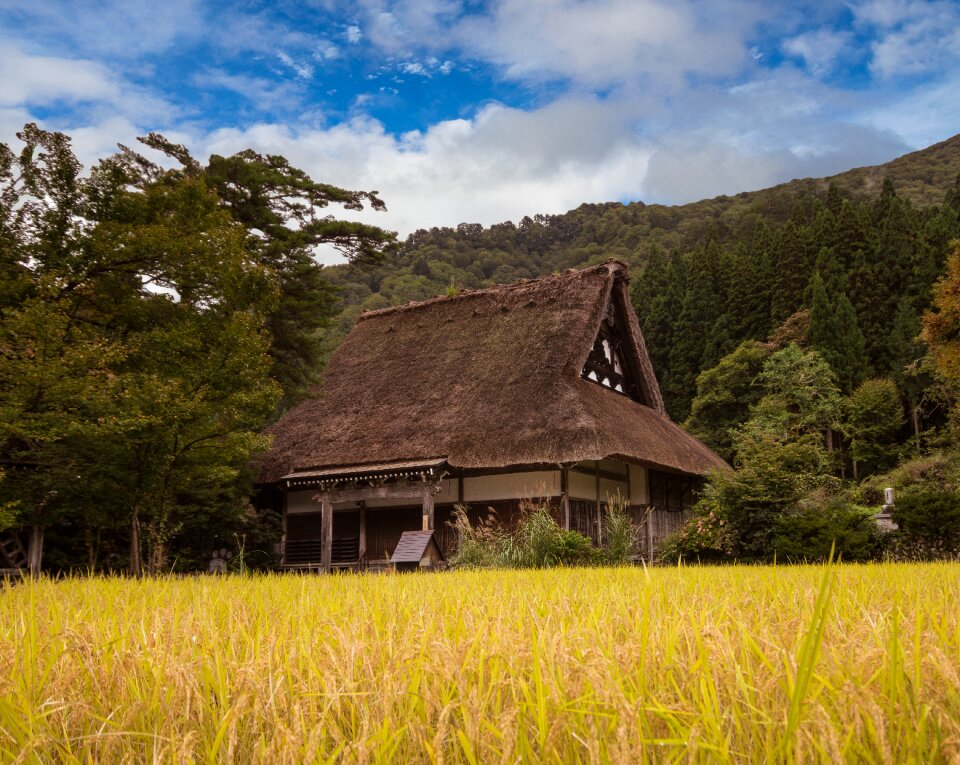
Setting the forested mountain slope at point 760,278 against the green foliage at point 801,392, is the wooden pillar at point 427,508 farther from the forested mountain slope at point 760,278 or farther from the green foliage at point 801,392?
the green foliage at point 801,392

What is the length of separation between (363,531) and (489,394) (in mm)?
4551

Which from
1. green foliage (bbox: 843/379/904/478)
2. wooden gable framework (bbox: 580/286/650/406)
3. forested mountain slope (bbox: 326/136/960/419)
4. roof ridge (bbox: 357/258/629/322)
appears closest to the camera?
wooden gable framework (bbox: 580/286/650/406)

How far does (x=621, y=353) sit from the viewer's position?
2158 cm

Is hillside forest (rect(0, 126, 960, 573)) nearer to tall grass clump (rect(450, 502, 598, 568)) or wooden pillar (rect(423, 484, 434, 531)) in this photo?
tall grass clump (rect(450, 502, 598, 568))

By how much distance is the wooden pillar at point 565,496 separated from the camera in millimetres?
15906

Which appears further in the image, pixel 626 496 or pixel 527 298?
pixel 527 298

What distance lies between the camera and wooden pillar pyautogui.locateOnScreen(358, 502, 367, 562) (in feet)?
59.5

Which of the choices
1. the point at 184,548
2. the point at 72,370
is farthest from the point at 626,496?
the point at 72,370

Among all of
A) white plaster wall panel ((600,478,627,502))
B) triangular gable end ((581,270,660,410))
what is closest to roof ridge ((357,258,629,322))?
triangular gable end ((581,270,660,410))

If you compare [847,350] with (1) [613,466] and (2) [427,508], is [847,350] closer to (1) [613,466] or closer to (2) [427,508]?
(1) [613,466]

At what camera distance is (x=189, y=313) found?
1229 centimetres

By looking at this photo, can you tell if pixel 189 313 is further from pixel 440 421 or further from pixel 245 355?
pixel 440 421

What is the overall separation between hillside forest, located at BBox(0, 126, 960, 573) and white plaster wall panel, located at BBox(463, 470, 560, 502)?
131 inches

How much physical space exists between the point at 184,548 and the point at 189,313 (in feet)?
21.7
